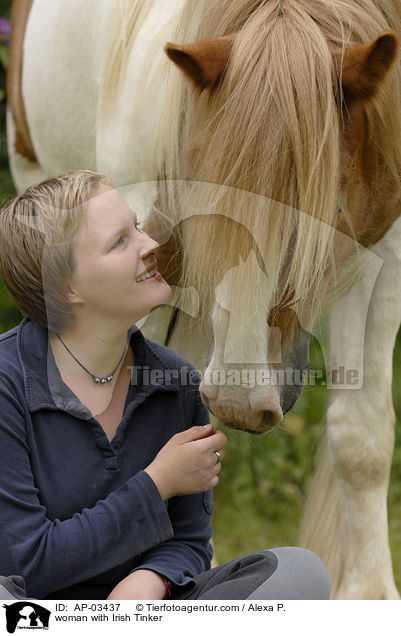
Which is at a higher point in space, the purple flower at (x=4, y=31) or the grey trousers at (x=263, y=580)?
the purple flower at (x=4, y=31)

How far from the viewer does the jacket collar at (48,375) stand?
3.67 feet

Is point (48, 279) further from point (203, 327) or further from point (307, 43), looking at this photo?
point (307, 43)

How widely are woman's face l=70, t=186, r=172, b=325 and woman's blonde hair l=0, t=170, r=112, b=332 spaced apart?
2 cm

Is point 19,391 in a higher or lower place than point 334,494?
higher

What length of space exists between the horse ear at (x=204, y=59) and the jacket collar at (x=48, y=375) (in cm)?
40

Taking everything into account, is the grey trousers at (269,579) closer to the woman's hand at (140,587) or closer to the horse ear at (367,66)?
the woman's hand at (140,587)

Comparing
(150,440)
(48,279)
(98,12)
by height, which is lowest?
(150,440)

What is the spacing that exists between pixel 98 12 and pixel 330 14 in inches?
25.6

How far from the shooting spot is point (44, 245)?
1140 millimetres

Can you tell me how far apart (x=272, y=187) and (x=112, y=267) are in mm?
243

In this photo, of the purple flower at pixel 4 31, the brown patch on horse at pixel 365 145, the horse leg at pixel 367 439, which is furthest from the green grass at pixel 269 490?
the purple flower at pixel 4 31

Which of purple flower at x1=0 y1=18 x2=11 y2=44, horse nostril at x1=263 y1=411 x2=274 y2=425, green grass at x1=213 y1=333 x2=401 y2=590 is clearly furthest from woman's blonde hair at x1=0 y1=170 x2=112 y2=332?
purple flower at x1=0 y1=18 x2=11 y2=44

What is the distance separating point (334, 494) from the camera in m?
1.78
